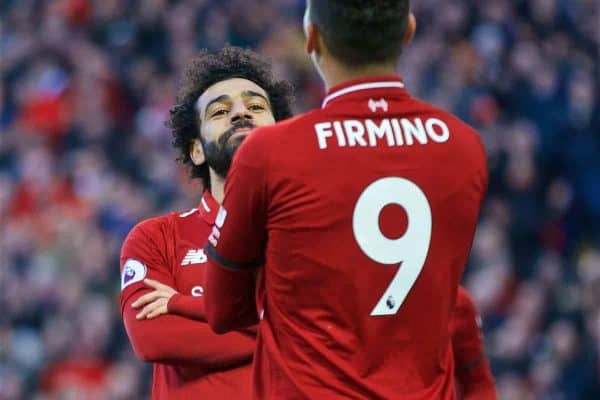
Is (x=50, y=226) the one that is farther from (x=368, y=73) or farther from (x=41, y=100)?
(x=368, y=73)

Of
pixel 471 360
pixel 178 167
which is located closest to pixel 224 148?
pixel 471 360

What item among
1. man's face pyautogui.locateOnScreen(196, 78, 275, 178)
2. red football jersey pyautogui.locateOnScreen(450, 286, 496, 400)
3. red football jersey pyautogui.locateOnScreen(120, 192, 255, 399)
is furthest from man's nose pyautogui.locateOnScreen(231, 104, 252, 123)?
red football jersey pyautogui.locateOnScreen(450, 286, 496, 400)

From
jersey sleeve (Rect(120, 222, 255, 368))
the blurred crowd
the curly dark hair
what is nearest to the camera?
jersey sleeve (Rect(120, 222, 255, 368))

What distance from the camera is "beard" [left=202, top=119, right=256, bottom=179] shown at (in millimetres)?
4492

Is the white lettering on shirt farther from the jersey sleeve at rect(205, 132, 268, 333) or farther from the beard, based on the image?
the beard

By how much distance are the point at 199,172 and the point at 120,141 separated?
7.09 meters

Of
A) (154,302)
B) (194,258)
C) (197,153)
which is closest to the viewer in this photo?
(154,302)

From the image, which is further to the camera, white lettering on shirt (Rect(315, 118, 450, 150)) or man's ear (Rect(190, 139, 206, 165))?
man's ear (Rect(190, 139, 206, 165))

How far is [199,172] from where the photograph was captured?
16.1ft

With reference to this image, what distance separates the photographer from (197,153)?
485cm

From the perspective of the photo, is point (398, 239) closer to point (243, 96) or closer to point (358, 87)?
point (358, 87)

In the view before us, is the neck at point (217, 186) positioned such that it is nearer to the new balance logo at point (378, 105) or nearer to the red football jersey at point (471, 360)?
the red football jersey at point (471, 360)

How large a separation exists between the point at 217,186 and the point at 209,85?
0.36m

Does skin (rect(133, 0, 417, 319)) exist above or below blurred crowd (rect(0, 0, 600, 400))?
above
